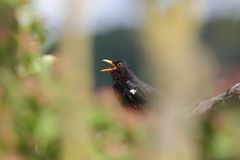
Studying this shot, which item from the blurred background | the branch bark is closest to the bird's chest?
the blurred background

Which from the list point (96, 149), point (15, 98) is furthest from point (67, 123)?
point (15, 98)

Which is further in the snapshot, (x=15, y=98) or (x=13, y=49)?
(x=13, y=49)

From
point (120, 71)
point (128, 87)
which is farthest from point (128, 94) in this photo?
point (120, 71)

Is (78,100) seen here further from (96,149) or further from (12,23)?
(12,23)

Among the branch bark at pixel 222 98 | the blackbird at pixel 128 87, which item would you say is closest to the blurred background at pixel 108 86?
the branch bark at pixel 222 98

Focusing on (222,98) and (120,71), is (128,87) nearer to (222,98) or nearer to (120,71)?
(120,71)

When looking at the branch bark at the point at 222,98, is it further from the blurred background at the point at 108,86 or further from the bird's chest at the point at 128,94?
the bird's chest at the point at 128,94
